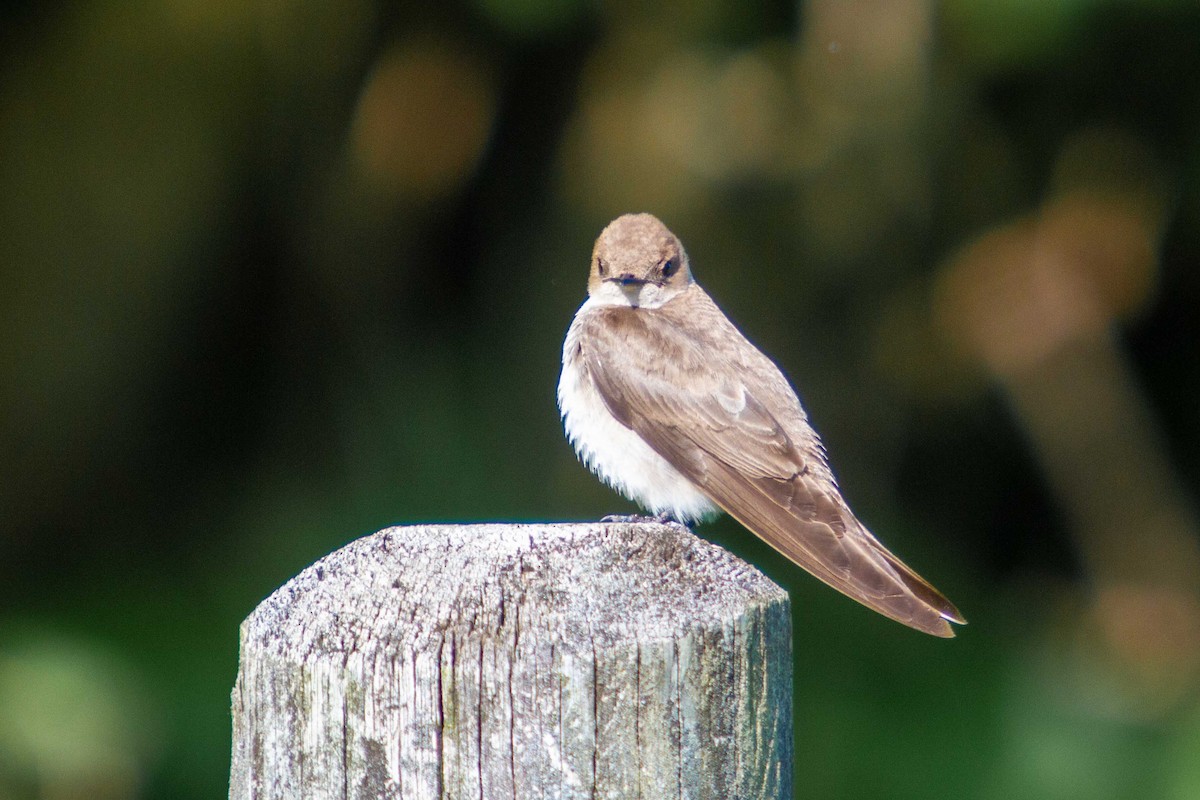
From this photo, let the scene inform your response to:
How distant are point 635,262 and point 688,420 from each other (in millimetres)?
743

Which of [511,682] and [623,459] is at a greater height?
[623,459]

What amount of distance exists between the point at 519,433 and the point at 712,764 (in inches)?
149

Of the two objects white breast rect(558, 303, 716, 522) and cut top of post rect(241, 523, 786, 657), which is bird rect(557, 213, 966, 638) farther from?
cut top of post rect(241, 523, 786, 657)

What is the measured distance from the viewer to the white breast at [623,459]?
382 cm

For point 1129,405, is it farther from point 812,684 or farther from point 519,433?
point 519,433

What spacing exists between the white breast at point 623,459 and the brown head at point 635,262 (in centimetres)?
45

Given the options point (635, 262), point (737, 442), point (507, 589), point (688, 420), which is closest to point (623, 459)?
point (688, 420)

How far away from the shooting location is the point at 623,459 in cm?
387

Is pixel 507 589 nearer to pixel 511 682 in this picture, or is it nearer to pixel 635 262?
pixel 511 682

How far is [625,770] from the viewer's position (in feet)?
5.38

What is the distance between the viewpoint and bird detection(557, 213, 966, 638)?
3447 mm

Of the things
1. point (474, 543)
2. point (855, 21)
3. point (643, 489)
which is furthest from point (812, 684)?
point (474, 543)

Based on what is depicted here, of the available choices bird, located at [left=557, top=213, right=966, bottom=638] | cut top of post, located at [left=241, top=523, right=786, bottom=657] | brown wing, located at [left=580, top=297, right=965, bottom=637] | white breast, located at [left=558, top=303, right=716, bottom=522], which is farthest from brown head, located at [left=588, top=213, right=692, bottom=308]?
cut top of post, located at [left=241, top=523, right=786, bottom=657]

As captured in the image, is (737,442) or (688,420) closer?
(737,442)
